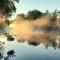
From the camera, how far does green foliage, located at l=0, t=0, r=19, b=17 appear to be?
984 inches

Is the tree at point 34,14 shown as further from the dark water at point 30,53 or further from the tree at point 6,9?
the tree at point 6,9

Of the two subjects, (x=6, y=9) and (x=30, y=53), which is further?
(x=30, y=53)

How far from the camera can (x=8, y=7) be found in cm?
2588

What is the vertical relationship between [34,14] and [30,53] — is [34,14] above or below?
above

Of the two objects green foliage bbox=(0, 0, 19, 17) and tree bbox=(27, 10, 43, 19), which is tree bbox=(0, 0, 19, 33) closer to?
green foliage bbox=(0, 0, 19, 17)

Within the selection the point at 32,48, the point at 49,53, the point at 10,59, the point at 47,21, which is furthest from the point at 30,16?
the point at 10,59

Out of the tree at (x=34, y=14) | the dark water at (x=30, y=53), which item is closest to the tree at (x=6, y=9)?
the dark water at (x=30, y=53)

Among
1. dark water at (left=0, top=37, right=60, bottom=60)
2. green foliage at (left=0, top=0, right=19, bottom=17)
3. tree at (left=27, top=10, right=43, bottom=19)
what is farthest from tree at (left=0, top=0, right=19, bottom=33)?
tree at (left=27, top=10, right=43, bottom=19)

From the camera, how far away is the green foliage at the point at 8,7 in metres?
25.0

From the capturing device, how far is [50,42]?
34344 millimetres

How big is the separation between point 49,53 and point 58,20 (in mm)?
16856

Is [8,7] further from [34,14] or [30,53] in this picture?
[34,14]

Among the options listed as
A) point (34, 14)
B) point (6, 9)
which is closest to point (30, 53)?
point (6, 9)

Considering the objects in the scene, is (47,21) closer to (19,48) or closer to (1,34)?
(1,34)
